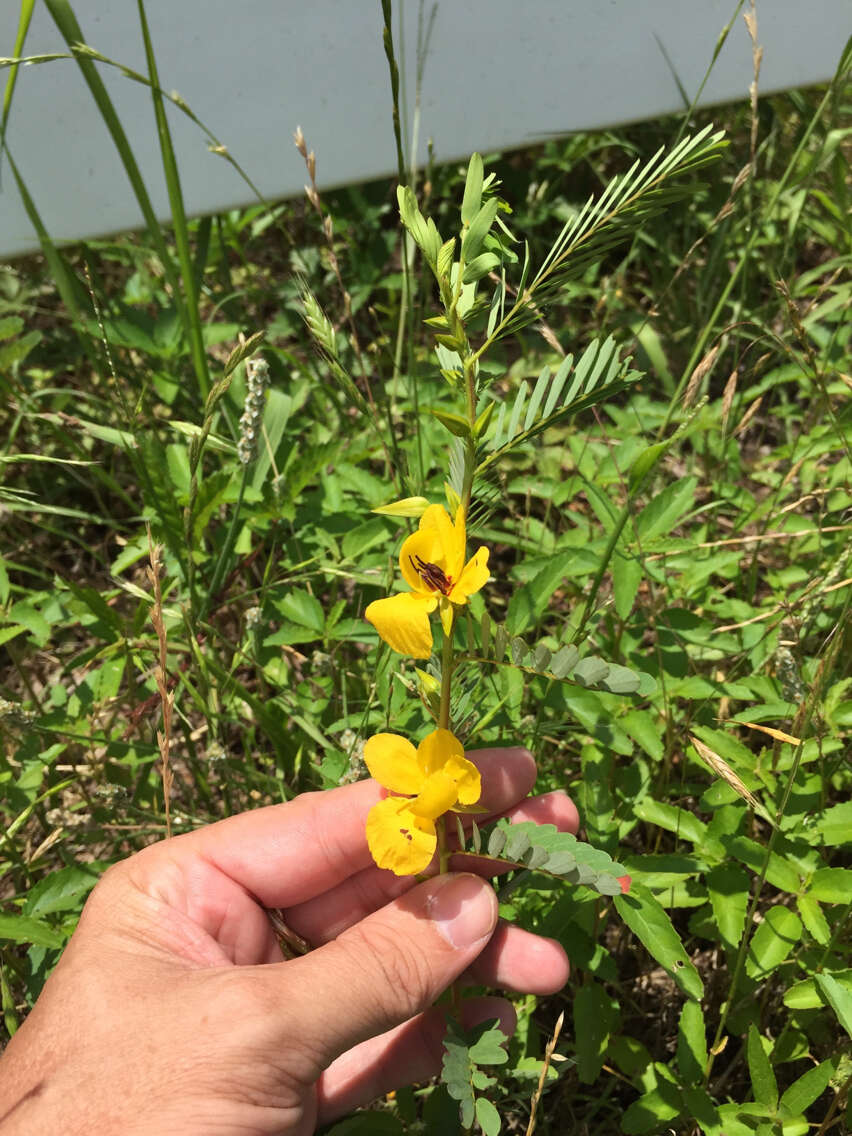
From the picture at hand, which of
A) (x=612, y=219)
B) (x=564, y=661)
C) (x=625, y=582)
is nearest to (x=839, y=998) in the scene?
(x=564, y=661)

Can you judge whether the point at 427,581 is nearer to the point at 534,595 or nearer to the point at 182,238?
the point at 534,595

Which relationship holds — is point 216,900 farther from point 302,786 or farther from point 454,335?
point 454,335

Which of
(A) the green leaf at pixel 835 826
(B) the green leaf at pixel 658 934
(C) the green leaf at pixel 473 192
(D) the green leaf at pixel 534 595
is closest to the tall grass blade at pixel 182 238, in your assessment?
(D) the green leaf at pixel 534 595

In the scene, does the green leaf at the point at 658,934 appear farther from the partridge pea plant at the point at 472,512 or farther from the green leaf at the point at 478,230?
the green leaf at the point at 478,230

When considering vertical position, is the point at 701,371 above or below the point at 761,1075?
above

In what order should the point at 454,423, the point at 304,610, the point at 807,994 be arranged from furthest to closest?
the point at 304,610
the point at 807,994
the point at 454,423

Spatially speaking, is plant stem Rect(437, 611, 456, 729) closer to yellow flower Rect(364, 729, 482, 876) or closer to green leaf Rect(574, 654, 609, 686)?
yellow flower Rect(364, 729, 482, 876)
